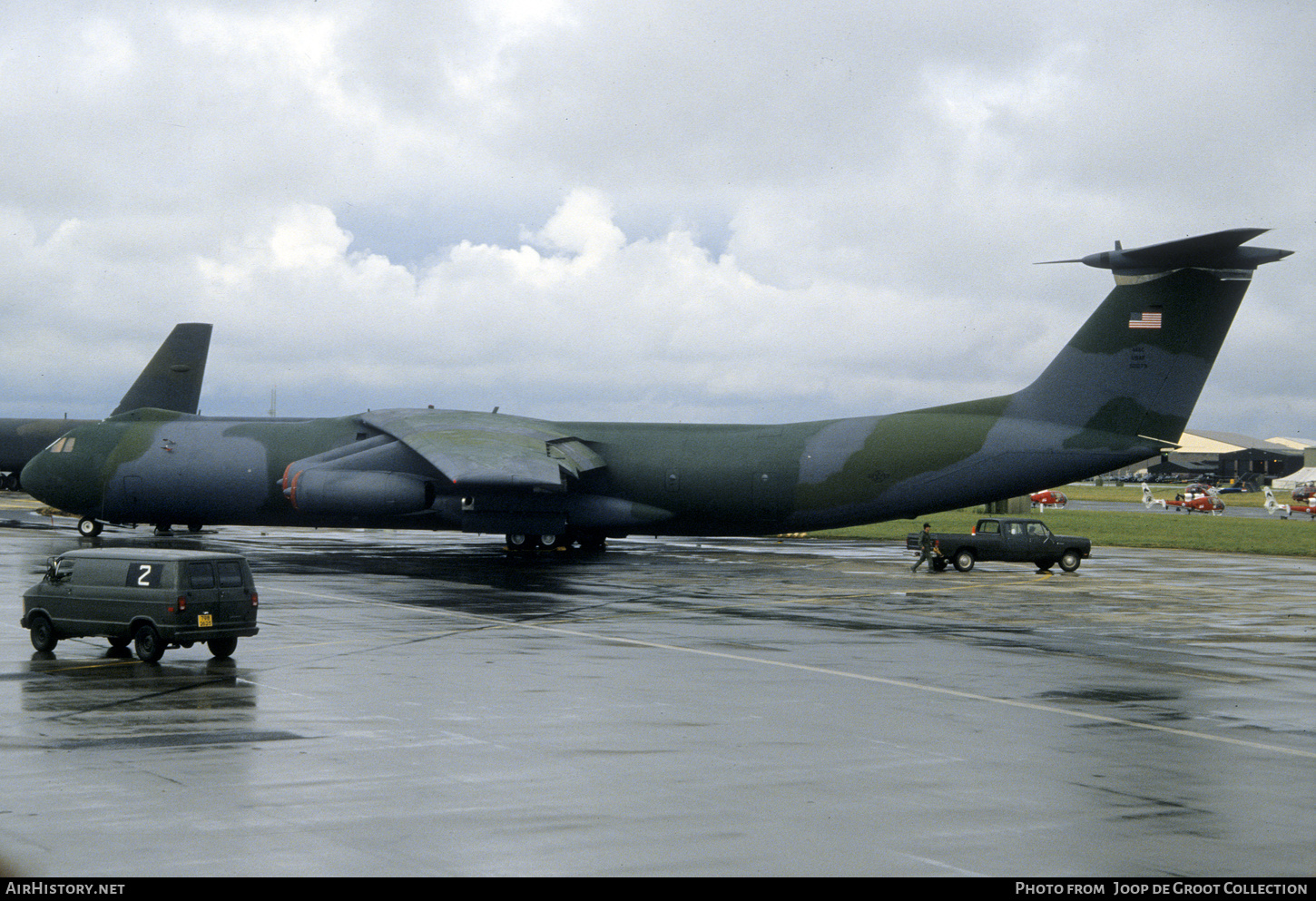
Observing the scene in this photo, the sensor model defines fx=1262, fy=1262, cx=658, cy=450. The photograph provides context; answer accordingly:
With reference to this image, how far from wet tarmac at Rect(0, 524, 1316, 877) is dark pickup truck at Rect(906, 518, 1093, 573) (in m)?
10.7

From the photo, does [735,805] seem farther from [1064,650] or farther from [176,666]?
[1064,650]

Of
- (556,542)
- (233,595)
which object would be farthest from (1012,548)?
(233,595)

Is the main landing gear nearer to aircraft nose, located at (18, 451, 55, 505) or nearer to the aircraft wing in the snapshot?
the aircraft wing

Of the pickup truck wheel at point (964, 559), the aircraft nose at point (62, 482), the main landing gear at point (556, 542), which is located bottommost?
the pickup truck wheel at point (964, 559)

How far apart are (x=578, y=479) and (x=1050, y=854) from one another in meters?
30.5

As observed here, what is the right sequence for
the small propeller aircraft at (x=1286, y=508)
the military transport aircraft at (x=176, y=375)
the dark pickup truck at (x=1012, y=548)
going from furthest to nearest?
1. the small propeller aircraft at (x=1286, y=508)
2. the military transport aircraft at (x=176, y=375)
3. the dark pickup truck at (x=1012, y=548)

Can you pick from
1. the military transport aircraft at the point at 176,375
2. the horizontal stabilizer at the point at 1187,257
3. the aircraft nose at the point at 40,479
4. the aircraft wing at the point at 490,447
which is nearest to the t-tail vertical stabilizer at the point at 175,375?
the military transport aircraft at the point at 176,375

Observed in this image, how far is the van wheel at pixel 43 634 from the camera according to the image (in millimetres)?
19000

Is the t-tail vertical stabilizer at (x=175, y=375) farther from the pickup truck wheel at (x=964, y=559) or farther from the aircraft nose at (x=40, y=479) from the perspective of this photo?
the pickup truck wheel at (x=964, y=559)

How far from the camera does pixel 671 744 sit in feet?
42.8

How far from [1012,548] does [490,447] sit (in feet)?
52.3

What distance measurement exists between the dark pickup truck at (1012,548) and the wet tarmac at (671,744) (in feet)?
35.2

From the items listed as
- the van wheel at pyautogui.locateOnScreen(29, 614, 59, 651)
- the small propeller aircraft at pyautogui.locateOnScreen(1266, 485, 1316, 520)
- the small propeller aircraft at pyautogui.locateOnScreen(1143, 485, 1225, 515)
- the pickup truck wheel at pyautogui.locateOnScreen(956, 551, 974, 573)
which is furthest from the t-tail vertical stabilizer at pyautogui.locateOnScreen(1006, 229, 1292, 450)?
the small propeller aircraft at pyautogui.locateOnScreen(1143, 485, 1225, 515)
